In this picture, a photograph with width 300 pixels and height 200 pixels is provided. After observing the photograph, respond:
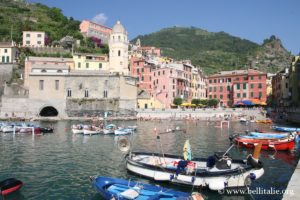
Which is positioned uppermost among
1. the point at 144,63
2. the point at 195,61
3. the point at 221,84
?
the point at 195,61

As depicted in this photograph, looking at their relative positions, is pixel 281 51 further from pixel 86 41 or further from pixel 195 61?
pixel 86 41

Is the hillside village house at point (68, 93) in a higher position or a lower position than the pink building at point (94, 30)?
lower

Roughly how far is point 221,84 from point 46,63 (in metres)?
49.8

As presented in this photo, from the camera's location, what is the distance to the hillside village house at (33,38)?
309 feet

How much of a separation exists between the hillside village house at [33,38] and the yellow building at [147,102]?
3574 centimetres

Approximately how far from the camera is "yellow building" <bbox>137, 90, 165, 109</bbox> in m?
81.1

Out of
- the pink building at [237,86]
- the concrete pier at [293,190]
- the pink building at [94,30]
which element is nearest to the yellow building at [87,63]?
the pink building at [94,30]

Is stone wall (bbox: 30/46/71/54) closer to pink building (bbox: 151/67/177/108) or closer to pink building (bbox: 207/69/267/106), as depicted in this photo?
pink building (bbox: 151/67/177/108)

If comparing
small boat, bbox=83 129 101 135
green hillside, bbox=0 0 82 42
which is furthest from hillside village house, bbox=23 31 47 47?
small boat, bbox=83 129 101 135

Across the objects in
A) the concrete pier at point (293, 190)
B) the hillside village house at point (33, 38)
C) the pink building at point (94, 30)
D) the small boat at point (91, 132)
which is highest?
the pink building at point (94, 30)

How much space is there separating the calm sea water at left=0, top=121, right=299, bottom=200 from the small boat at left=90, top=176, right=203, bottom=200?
1015 millimetres

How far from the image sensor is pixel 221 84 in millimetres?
93500

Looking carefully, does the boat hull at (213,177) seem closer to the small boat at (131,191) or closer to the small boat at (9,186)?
the small boat at (131,191)

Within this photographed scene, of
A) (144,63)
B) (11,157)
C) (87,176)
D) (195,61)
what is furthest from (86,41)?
(87,176)
